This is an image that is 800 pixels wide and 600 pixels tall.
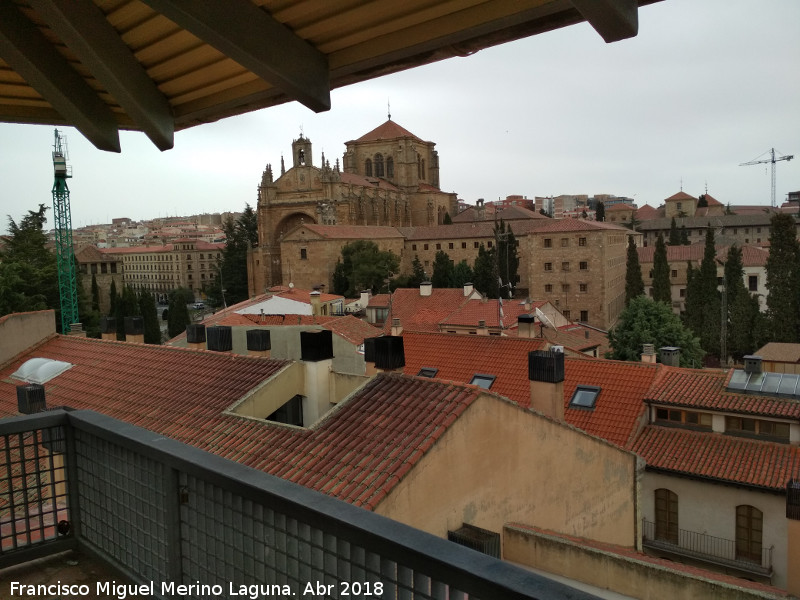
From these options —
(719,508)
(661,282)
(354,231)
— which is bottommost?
(719,508)

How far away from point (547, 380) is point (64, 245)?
36440mm

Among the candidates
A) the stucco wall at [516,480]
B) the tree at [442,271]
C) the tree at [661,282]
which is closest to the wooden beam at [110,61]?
the stucco wall at [516,480]

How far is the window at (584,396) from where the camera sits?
15438 millimetres

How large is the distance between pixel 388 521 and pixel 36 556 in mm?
2455

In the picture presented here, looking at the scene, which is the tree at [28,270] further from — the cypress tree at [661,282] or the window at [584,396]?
the cypress tree at [661,282]

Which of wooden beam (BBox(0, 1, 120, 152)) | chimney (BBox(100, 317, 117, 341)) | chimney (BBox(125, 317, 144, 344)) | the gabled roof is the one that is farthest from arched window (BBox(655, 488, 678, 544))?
the gabled roof

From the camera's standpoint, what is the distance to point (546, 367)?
35.9 feet

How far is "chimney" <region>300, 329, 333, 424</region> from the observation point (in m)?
10.7

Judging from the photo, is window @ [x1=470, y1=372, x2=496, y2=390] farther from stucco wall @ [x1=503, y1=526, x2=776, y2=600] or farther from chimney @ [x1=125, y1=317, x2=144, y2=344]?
chimney @ [x1=125, y1=317, x2=144, y2=344]

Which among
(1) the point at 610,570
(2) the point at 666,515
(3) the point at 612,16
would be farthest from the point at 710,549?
(3) the point at 612,16

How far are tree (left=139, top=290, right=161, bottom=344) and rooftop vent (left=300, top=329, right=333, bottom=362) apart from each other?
2860 cm

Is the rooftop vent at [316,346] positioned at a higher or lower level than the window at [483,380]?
higher

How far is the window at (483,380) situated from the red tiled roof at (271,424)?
642cm

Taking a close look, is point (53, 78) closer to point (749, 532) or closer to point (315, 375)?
point (315, 375)
